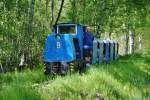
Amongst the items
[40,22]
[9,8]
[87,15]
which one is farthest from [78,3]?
[9,8]

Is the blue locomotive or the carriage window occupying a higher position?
the carriage window

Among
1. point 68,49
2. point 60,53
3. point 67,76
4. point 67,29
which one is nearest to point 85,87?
point 67,76

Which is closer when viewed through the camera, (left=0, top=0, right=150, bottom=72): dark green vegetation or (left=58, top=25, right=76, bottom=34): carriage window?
(left=58, top=25, right=76, bottom=34): carriage window

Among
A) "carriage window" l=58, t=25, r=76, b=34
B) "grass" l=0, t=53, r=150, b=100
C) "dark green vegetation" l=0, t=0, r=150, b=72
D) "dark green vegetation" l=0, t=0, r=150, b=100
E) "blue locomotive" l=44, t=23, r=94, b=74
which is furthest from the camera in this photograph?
"dark green vegetation" l=0, t=0, r=150, b=72

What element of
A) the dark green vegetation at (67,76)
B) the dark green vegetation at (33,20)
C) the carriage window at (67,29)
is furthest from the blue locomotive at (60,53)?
the dark green vegetation at (33,20)

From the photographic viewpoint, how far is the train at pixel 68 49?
20375 millimetres

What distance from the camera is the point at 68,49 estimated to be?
20.6 m

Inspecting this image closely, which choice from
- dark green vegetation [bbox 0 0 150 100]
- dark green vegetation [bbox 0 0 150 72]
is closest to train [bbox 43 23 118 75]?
dark green vegetation [bbox 0 0 150 100]

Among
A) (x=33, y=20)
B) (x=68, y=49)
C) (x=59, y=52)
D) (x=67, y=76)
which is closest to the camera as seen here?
(x=67, y=76)

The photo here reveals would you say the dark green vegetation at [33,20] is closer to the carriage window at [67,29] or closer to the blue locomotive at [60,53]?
the carriage window at [67,29]

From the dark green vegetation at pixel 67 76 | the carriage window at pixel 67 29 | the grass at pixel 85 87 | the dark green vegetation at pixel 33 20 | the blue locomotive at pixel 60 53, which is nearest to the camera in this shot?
the grass at pixel 85 87

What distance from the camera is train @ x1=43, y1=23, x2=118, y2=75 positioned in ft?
66.8

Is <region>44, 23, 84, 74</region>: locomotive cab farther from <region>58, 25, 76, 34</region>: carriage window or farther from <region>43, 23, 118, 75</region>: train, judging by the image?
<region>58, 25, 76, 34</region>: carriage window

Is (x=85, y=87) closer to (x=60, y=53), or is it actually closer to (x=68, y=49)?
(x=68, y=49)
